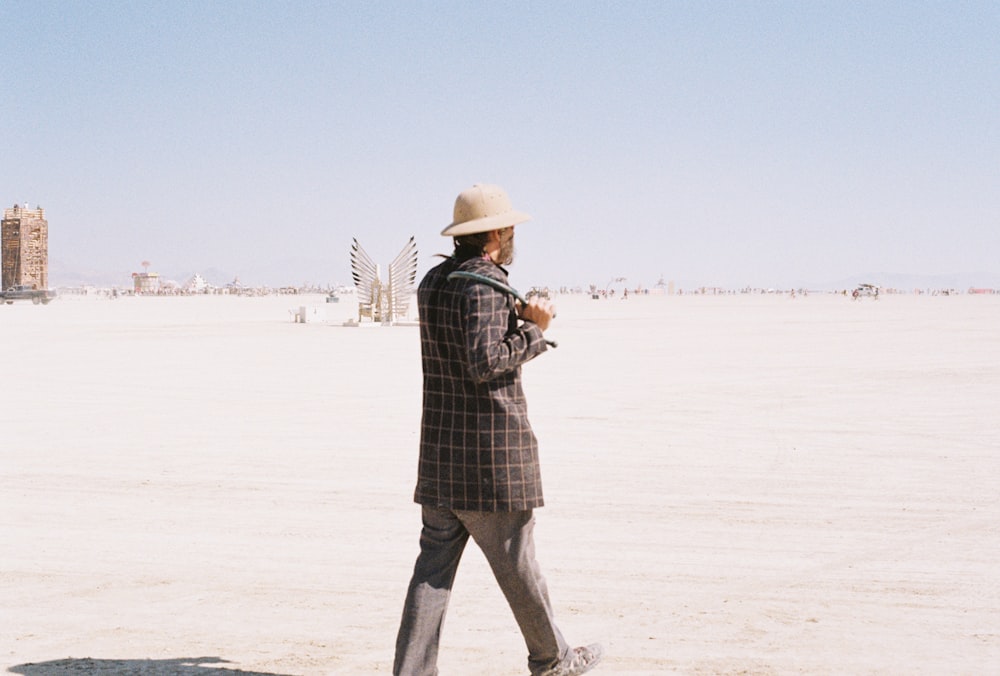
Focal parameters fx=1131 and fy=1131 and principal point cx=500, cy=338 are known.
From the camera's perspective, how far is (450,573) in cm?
376

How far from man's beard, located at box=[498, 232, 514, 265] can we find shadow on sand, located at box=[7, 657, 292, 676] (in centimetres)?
175

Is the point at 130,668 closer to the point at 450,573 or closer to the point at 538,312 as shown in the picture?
the point at 450,573

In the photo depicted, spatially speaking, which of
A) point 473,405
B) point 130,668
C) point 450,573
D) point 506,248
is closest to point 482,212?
point 506,248

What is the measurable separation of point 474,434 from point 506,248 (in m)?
0.62

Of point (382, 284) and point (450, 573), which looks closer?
point (450, 573)

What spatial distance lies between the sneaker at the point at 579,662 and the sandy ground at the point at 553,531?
224mm

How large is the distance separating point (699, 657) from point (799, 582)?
1.21 m

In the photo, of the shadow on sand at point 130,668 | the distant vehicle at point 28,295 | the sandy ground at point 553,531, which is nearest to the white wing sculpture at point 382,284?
the sandy ground at point 553,531

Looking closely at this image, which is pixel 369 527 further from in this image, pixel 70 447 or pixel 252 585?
pixel 70 447

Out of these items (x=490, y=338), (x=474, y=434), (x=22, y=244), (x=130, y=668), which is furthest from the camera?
(x=22, y=244)

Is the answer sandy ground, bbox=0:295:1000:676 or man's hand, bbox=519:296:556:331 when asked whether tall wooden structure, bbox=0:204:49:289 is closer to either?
sandy ground, bbox=0:295:1000:676

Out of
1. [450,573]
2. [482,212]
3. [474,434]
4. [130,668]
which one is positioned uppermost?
[482,212]

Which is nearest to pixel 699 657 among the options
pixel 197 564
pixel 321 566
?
pixel 321 566

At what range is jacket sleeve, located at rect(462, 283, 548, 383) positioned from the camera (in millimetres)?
3441
